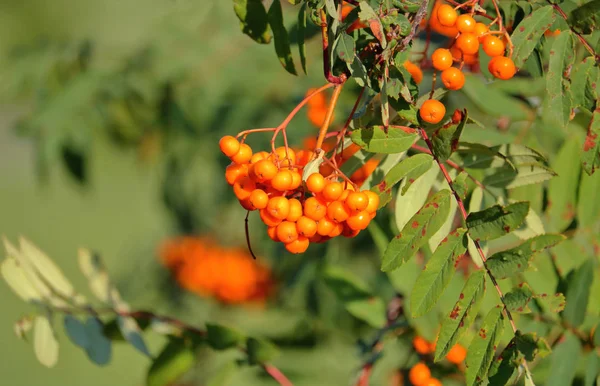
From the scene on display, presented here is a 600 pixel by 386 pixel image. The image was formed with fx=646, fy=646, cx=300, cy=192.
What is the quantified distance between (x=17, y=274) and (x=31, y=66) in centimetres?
115

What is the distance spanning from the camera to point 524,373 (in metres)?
0.91

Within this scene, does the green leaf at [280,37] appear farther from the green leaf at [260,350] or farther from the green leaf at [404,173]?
the green leaf at [260,350]

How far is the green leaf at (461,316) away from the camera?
0.89 meters

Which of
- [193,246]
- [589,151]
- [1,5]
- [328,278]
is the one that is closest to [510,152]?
[589,151]

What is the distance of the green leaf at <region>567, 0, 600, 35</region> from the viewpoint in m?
0.93

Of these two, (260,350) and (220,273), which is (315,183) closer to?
(260,350)

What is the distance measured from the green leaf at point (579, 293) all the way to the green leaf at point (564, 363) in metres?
0.04

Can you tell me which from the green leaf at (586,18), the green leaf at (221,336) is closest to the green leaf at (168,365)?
the green leaf at (221,336)

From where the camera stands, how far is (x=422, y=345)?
4.31 feet

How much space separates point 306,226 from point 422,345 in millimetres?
565

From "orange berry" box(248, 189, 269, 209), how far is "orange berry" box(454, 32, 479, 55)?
1.15 ft

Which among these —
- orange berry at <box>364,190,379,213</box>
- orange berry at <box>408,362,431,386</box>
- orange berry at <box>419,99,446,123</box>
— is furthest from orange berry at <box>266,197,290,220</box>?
orange berry at <box>408,362,431,386</box>

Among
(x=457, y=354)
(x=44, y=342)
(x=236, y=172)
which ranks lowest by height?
(x=457, y=354)

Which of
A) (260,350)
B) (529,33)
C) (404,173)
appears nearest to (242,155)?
(404,173)
